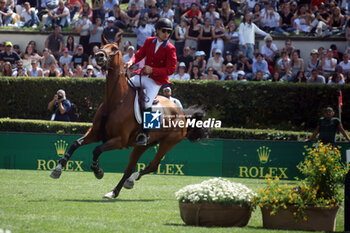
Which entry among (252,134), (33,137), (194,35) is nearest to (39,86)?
(33,137)

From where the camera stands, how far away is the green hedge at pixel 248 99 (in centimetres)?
1912

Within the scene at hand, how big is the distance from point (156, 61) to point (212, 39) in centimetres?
1074

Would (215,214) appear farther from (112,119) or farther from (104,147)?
(112,119)

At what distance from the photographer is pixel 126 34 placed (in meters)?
23.0

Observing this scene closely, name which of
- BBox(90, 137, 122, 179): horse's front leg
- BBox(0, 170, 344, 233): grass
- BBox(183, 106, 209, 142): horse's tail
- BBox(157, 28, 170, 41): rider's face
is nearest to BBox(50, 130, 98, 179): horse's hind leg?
BBox(90, 137, 122, 179): horse's front leg

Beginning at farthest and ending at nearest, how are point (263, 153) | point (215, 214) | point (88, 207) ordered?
point (263, 153)
point (88, 207)
point (215, 214)

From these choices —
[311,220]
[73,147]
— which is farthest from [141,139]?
[311,220]

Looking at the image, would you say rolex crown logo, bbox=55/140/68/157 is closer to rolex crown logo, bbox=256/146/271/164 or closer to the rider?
rolex crown logo, bbox=256/146/271/164

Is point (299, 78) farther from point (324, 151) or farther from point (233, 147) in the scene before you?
point (324, 151)

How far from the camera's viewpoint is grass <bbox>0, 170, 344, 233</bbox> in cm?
752

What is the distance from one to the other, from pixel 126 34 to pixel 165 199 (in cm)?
1316

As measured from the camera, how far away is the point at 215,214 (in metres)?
7.86

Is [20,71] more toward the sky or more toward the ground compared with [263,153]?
more toward the sky

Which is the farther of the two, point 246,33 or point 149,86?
point 246,33
